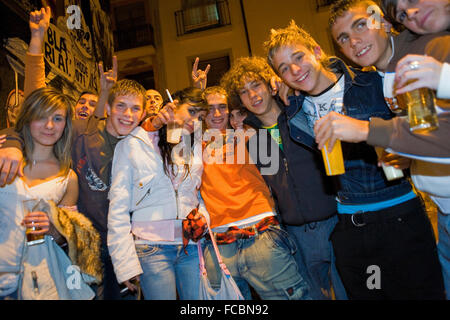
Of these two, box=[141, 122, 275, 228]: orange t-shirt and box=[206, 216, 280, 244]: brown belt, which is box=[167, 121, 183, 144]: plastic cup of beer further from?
box=[206, 216, 280, 244]: brown belt

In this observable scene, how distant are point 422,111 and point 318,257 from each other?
130 cm

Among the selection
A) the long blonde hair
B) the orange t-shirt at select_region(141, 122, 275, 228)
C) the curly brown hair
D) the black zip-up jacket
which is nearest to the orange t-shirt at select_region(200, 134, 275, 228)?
the orange t-shirt at select_region(141, 122, 275, 228)

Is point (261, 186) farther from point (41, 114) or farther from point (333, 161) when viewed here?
point (41, 114)

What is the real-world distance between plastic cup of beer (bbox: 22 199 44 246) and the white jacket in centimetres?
42

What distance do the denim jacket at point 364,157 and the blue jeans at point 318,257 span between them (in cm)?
29

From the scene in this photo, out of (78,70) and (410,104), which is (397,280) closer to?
(410,104)

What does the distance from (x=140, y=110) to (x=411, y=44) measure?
197 centimetres

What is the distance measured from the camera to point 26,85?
7.93 ft

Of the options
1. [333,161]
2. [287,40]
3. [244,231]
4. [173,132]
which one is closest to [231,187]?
[244,231]

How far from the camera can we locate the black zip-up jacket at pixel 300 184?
220cm

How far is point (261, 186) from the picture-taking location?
2365mm

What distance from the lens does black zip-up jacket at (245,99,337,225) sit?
2.20 metres
